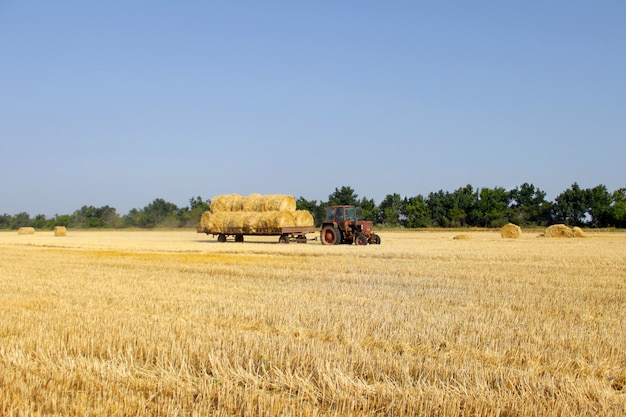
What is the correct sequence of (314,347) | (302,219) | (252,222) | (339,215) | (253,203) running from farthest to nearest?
(253,203) → (302,219) → (252,222) → (339,215) → (314,347)

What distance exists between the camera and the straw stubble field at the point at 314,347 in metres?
3.88

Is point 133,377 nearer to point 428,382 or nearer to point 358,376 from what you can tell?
point 358,376

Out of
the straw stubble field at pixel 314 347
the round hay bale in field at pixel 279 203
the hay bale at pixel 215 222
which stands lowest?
the straw stubble field at pixel 314 347

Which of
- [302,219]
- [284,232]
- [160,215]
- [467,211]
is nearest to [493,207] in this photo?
[467,211]

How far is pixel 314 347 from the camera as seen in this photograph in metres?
5.18

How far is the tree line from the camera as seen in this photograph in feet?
159

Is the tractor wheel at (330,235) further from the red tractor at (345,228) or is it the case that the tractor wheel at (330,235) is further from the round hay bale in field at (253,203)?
the round hay bale in field at (253,203)

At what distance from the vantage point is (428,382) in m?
4.25

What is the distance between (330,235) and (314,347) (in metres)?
18.3

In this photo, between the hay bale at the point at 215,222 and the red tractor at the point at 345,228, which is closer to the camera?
the red tractor at the point at 345,228

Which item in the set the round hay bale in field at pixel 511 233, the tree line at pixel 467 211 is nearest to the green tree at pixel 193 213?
the tree line at pixel 467 211

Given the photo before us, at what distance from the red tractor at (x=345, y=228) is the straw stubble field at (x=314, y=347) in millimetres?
12329

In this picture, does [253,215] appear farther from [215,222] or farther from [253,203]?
[215,222]

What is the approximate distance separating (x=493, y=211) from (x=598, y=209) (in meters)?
8.49
